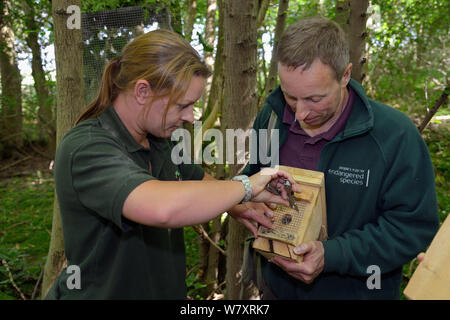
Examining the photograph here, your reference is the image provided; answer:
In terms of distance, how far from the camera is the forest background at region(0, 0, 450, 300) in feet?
8.80

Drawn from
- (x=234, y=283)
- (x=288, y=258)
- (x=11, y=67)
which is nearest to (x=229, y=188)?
(x=288, y=258)

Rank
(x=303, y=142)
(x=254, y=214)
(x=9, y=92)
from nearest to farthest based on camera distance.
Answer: (x=254, y=214) < (x=303, y=142) < (x=9, y=92)

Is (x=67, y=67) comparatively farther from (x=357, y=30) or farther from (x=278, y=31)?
(x=278, y=31)

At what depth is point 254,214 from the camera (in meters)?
2.02

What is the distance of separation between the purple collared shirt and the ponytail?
40.9 inches

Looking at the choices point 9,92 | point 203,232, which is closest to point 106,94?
point 203,232

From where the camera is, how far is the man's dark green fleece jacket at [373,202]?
1.80 meters

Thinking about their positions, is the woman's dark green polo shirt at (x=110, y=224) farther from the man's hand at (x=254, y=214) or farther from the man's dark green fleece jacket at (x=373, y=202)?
the man's dark green fleece jacket at (x=373, y=202)

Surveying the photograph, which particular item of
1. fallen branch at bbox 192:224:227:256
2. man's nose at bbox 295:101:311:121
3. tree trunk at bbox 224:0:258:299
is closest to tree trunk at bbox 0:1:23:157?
fallen branch at bbox 192:224:227:256

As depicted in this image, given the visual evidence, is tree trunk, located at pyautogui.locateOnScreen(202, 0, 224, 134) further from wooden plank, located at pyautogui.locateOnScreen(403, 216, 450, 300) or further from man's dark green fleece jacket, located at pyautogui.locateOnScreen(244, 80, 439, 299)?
wooden plank, located at pyautogui.locateOnScreen(403, 216, 450, 300)

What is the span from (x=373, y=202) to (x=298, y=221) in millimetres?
425

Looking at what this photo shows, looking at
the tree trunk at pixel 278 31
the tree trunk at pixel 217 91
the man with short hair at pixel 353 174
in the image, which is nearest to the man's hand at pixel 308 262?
the man with short hair at pixel 353 174

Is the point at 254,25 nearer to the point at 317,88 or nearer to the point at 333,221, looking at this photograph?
the point at 317,88
